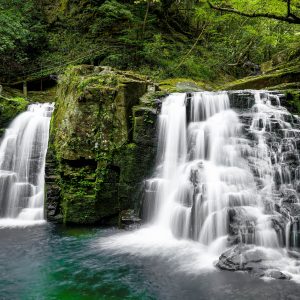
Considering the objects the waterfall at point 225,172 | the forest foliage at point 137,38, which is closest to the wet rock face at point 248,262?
the waterfall at point 225,172

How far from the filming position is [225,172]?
904cm

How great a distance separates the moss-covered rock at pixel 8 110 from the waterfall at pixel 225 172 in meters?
6.22

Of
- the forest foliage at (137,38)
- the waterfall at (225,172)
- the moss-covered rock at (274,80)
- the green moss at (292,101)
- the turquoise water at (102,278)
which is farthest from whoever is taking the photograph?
the forest foliage at (137,38)

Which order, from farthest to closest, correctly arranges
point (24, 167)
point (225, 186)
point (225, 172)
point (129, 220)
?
point (24, 167) < point (129, 220) < point (225, 172) < point (225, 186)

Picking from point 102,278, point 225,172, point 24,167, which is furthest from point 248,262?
point 24,167

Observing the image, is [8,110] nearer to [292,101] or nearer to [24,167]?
[24,167]

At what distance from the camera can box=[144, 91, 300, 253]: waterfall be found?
786cm

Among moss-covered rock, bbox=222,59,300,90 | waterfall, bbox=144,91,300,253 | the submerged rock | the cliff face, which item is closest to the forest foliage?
moss-covered rock, bbox=222,59,300,90

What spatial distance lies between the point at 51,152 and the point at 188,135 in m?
4.51

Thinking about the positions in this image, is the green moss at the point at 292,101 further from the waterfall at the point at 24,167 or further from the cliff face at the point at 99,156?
the waterfall at the point at 24,167

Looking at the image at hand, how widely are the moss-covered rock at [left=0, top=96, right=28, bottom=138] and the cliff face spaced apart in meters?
3.59

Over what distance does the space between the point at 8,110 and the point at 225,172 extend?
8.93m

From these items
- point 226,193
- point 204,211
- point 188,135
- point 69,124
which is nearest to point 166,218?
point 204,211

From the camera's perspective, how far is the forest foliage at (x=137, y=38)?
18.5 m
